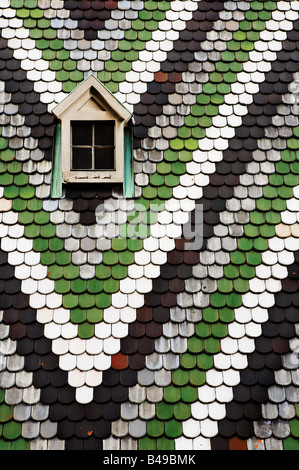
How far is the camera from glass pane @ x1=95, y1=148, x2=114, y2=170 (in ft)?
18.6

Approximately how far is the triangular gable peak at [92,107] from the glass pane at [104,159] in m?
0.37

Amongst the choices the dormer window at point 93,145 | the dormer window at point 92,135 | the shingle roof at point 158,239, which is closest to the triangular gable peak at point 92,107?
the dormer window at point 92,135

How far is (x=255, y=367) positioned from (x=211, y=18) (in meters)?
4.34

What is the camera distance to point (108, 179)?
554cm

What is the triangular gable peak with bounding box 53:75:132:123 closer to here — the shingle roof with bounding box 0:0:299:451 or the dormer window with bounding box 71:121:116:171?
the dormer window with bounding box 71:121:116:171

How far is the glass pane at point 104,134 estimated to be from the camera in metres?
5.75

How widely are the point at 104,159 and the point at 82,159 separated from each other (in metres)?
0.25

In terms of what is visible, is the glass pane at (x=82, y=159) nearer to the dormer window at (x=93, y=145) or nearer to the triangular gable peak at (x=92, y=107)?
the dormer window at (x=93, y=145)

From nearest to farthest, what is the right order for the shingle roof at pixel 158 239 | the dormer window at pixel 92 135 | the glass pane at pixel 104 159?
1. the shingle roof at pixel 158 239
2. the dormer window at pixel 92 135
3. the glass pane at pixel 104 159

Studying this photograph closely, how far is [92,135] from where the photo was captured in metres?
5.75
